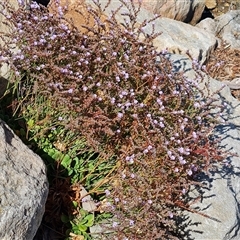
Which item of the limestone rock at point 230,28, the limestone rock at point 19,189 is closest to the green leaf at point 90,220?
the limestone rock at point 19,189

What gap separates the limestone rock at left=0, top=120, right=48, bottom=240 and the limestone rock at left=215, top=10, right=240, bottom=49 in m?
3.92

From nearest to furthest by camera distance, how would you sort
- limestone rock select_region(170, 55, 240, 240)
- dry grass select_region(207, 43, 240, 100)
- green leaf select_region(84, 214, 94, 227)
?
green leaf select_region(84, 214, 94, 227) → limestone rock select_region(170, 55, 240, 240) → dry grass select_region(207, 43, 240, 100)

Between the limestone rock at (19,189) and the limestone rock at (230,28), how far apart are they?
3.92m

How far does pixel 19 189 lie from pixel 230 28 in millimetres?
4419

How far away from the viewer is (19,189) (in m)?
2.59

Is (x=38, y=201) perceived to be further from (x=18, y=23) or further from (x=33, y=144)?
(x=18, y=23)

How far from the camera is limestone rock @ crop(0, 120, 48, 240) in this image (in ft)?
8.15

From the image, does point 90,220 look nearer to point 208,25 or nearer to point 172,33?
point 172,33

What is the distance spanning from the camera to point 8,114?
136 inches

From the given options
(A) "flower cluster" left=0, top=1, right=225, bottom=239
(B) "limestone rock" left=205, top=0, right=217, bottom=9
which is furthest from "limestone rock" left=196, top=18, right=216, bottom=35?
(A) "flower cluster" left=0, top=1, right=225, bottom=239

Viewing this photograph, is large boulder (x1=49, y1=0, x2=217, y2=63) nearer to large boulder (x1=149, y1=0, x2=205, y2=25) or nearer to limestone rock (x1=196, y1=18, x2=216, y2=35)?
large boulder (x1=149, y1=0, x2=205, y2=25)

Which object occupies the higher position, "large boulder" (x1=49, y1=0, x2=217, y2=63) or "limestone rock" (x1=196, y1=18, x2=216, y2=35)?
"limestone rock" (x1=196, y1=18, x2=216, y2=35)

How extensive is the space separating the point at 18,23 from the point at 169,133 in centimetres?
125

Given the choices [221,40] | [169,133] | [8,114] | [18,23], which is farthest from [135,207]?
[221,40]
